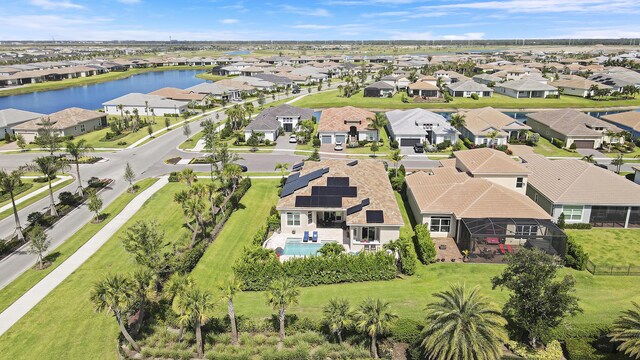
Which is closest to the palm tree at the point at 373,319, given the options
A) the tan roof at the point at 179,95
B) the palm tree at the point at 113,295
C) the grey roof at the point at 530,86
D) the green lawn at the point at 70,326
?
the palm tree at the point at 113,295

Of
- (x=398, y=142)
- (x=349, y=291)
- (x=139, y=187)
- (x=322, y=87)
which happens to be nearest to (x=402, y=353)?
(x=349, y=291)

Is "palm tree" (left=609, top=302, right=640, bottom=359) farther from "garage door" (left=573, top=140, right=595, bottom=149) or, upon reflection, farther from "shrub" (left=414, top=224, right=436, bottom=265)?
"garage door" (left=573, top=140, right=595, bottom=149)

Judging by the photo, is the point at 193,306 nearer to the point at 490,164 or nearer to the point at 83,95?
the point at 490,164

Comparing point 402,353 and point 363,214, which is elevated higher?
point 363,214

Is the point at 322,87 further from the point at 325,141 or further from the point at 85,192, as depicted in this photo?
the point at 85,192

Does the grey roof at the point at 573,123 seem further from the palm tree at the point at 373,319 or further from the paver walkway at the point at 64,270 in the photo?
the paver walkway at the point at 64,270
